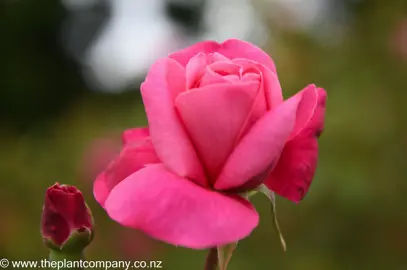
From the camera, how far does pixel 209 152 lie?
42cm

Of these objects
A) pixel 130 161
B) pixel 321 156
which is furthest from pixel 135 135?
pixel 321 156

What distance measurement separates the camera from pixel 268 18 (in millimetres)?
1929

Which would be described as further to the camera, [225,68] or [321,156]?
[321,156]

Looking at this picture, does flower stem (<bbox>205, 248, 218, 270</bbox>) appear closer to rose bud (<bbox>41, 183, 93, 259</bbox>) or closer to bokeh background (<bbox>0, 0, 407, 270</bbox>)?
rose bud (<bbox>41, 183, 93, 259</bbox>)

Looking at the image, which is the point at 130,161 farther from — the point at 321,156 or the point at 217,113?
the point at 321,156

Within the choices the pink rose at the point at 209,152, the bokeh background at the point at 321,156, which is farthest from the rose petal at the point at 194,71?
the bokeh background at the point at 321,156

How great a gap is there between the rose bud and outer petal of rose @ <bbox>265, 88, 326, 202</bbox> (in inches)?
5.4

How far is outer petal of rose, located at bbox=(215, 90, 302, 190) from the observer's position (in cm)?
40

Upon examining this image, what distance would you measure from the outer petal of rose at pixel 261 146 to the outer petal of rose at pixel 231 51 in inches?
3.0

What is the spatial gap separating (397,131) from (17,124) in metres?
3.58

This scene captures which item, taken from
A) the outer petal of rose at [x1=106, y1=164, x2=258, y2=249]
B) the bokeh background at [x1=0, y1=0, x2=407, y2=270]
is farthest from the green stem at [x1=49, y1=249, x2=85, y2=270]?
the bokeh background at [x1=0, y1=0, x2=407, y2=270]

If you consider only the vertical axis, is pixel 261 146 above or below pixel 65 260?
above

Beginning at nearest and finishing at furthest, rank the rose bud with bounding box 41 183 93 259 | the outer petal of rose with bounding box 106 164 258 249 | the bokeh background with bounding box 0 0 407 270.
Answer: the outer petal of rose with bounding box 106 164 258 249
the rose bud with bounding box 41 183 93 259
the bokeh background with bounding box 0 0 407 270

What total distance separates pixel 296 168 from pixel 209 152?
68mm
